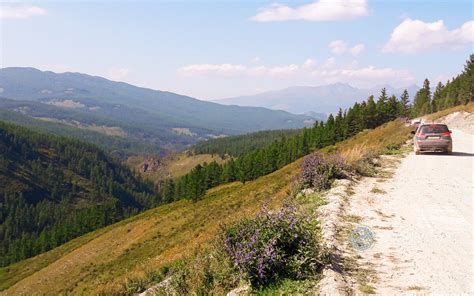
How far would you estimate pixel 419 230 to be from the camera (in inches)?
367

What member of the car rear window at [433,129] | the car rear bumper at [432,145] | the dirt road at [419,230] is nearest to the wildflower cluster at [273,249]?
the dirt road at [419,230]

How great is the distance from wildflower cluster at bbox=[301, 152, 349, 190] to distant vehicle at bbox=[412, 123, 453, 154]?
11.9 m

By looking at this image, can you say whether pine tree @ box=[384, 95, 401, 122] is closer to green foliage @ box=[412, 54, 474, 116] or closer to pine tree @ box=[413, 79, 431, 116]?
green foliage @ box=[412, 54, 474, 116]

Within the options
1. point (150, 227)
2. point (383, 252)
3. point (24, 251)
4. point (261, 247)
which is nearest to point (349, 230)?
point (383, 252)

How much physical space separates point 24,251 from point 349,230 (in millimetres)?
134359

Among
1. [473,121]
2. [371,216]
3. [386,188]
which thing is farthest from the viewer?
[473,121]

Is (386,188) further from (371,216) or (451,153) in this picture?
(451,153)

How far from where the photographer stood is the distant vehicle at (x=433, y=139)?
78.7 feet

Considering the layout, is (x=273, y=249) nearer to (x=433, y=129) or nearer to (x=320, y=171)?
(x=320, y=171)

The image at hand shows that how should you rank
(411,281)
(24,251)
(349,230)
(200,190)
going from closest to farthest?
(411,281) → (349,230) → (200,190) → (24,251)

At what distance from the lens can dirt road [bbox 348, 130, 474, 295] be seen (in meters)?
6.61

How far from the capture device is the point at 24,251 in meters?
118

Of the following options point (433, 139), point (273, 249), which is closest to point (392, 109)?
point (433, 139)

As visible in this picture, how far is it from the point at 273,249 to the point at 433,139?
71.1ft
